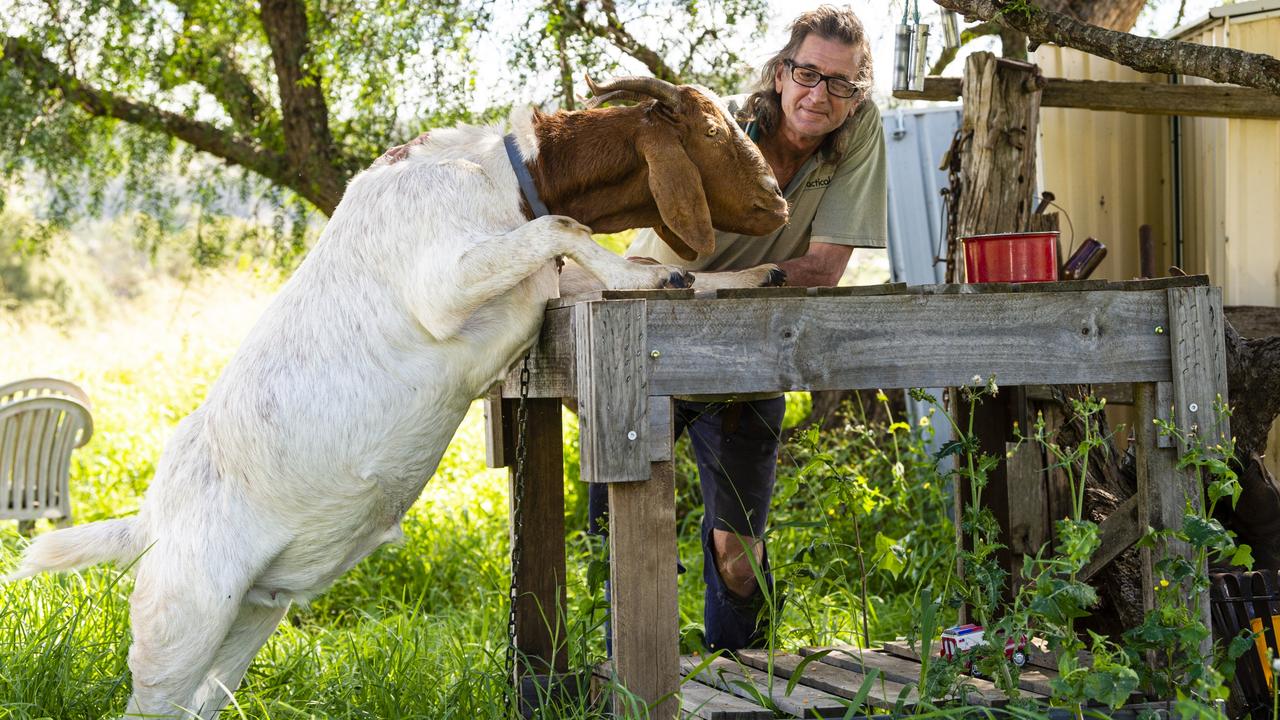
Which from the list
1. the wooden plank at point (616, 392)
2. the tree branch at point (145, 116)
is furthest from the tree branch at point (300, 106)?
the wooden plank at point (616, 392)

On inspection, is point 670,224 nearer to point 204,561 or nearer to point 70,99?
point 204,561

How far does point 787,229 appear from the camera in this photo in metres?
3.65

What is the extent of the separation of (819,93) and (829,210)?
0.34 m

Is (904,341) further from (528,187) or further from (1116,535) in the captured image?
(1116,535)

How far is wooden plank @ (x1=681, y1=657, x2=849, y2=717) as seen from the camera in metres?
2.62

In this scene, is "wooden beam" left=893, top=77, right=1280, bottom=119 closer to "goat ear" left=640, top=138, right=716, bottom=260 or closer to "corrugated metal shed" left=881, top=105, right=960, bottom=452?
"goat ear" left=640, top=138, right=716, bottom=260

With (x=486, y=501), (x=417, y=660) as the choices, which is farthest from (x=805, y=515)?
(x=417, y=660)

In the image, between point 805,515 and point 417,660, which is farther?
point 805,515

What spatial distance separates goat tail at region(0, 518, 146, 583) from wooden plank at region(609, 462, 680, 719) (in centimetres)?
139

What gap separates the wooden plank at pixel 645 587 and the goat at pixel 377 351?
0.50 m

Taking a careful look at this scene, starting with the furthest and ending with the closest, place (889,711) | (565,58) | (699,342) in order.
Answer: (565,58), (889,711), (699,342)

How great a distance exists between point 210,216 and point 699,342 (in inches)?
228

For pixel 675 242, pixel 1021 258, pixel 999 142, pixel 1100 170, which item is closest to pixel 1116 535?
pixel 1021 258

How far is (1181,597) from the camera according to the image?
239cm
